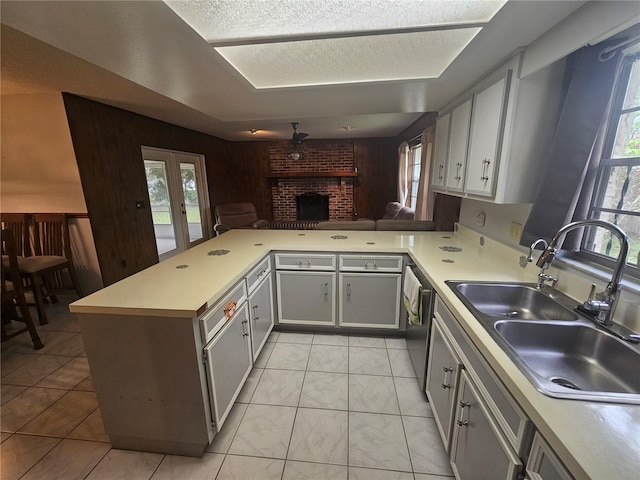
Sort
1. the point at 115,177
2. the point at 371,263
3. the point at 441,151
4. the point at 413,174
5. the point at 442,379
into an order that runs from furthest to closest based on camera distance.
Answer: the point at 413,174 < the point at 115,177 < the point at 441,151 < the point at 371,263 < the point at 442,379

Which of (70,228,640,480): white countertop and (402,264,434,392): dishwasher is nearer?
(70,228,640,480): white countertop

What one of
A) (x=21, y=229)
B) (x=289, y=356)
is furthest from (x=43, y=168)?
(x=289, y=356)

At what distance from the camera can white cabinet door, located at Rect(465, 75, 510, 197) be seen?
156 cm

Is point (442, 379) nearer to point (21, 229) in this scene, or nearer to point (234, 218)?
point (21, 229)

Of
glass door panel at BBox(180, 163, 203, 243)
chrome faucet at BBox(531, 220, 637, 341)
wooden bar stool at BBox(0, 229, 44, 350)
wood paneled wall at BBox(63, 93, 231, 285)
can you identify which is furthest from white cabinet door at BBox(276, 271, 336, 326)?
glass door panel at BBox(180, 163, 203, 243)

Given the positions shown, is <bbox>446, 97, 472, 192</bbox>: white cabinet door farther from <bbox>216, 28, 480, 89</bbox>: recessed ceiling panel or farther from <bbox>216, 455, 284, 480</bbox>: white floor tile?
<bbox>216, 455, 284, 480</bbox>: white floor tile

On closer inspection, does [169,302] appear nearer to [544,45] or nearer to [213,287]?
[213,287]

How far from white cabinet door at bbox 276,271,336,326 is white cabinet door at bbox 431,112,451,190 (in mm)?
1323

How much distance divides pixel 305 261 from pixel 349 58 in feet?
5.07

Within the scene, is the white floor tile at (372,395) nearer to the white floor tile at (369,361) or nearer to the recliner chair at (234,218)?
the white floor tile at (369,361)

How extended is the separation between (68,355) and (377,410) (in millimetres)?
2668

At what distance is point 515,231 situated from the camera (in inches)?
71.5

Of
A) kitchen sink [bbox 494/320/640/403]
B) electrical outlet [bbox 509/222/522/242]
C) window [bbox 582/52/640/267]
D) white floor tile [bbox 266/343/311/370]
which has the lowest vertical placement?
white floor tile [bbox 266/343/311/370]

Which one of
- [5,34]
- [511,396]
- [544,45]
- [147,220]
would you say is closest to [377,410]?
[511,396]
